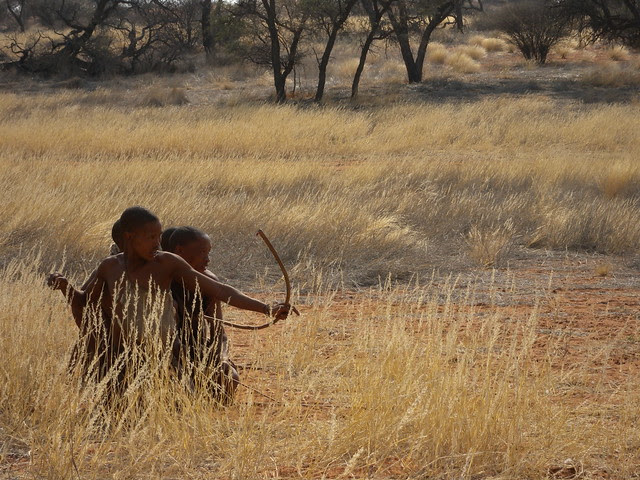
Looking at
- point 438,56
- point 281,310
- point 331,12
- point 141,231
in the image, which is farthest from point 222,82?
point 281,310

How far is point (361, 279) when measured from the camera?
296 inches

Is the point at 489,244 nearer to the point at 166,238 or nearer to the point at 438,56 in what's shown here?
the point at 166,238

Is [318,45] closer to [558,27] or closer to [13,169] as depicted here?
[558,27]

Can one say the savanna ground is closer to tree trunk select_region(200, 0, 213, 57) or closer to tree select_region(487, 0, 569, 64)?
tree select_region(487, 0, 569, 64)

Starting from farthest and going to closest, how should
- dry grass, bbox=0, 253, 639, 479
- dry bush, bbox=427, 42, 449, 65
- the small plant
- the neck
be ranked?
dry bush, bbox=427, 42, 449, 65 → the small plant → the neck → dry grass, bbox=0, 253, 639, 479

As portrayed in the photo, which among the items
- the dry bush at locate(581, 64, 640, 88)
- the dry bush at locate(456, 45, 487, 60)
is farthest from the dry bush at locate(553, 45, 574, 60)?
the dry bush at locate(581, 64, 640, 88)

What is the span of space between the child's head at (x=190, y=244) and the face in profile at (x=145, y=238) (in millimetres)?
389

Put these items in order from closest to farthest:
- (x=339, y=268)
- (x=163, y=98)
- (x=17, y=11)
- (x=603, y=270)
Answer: (x=339, y=268) → (x=603, y=270) → (x=163, y=98) → (x=17, y=11)

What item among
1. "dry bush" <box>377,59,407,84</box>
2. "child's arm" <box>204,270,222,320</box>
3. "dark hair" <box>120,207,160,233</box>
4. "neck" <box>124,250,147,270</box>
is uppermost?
"dark hair" <box>120,207,160,233</box>

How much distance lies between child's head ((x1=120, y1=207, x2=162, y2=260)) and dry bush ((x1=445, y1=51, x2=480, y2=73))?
89.5ft

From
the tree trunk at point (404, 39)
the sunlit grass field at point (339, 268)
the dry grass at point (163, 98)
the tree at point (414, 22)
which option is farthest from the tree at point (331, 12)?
the dry grass at point (163, 98)

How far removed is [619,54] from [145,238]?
32.2 m

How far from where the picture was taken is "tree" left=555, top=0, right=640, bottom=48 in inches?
1097

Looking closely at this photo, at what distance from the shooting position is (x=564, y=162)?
12586 millimetres
